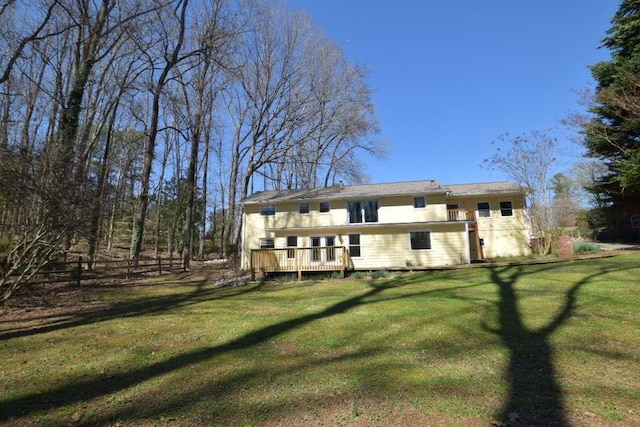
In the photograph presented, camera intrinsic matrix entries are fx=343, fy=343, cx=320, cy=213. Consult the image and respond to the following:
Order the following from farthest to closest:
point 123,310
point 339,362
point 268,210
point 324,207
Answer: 1. point 268,210
2. point 324,207
3. point 123,310
4. point 339,362

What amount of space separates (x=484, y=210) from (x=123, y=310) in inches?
849

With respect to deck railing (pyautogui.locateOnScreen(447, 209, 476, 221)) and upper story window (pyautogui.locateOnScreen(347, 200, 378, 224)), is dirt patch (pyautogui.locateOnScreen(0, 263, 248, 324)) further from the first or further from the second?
deck railing (pyautogui.locateOnScreen(447, 209, 476, 221))

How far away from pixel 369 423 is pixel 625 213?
28.2m

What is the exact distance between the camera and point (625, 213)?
2311cm

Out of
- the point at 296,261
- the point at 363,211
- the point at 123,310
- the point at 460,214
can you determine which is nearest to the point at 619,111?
the point at 460,214

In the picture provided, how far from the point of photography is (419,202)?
19.9 meters

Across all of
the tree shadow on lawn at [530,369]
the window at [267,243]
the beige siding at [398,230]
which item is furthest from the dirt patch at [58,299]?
the tree shadow on lawn at [530,369]

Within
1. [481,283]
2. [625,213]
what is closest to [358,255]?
[481,283]

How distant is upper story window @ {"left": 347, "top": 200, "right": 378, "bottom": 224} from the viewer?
2033 cm

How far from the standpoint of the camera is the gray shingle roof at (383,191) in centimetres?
2001

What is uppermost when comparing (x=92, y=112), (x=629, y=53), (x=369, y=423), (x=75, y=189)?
(x=629, y=53)

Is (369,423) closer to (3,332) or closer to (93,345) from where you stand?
(93,345)

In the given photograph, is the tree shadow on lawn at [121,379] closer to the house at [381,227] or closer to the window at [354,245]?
the house at [381,227]

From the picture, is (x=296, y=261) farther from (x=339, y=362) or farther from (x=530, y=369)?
(x=530, y=369)
